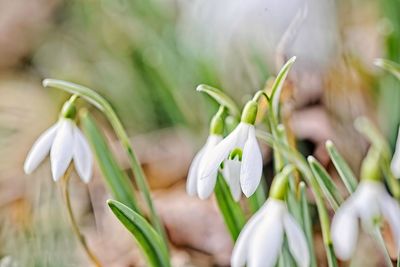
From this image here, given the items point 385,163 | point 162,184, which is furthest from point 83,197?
point 385,163

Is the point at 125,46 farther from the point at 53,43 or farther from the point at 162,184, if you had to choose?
the point at 162,184

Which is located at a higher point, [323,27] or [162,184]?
[323,27]

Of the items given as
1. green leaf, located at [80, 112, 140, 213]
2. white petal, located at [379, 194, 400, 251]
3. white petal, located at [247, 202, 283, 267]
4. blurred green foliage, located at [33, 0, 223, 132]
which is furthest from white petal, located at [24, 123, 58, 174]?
blurred green foliage, located at [33, 0, 223, 132]

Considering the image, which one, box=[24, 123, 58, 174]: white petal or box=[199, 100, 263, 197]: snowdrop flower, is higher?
box=[24, 123, 58, 174]: white petal

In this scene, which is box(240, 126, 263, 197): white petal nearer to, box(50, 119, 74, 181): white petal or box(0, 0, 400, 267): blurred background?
box(50, 119, 74, 181): white petal

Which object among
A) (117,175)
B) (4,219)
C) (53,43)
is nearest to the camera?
(117,175)

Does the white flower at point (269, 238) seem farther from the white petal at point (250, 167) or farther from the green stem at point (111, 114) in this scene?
the green stem at point (111, 114)
